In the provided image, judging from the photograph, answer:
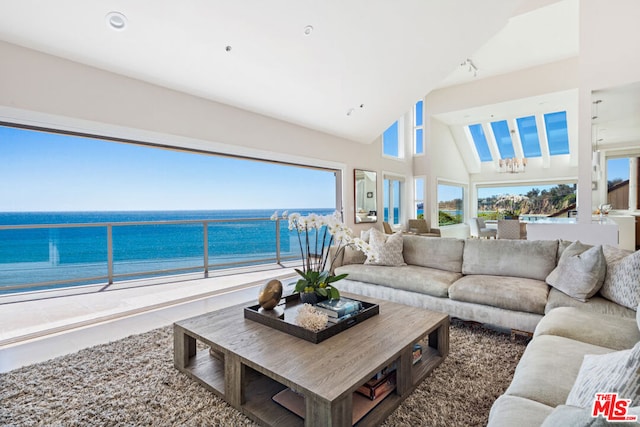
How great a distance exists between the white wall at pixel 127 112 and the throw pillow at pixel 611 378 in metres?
4.01

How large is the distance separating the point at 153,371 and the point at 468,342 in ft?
8.01

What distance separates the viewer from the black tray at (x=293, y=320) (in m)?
1.82

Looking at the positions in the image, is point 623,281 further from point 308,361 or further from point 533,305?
point 308,361

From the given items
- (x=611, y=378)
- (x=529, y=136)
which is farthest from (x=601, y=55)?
(x=611, y=378)

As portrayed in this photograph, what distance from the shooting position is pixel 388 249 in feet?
12.3

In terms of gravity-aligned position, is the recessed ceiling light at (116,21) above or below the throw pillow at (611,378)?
above

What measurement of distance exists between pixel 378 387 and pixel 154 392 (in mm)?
1374

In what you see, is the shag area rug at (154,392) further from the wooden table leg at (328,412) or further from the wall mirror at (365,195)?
the wall mirror at (365,195)

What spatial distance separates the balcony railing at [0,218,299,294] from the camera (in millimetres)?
4148

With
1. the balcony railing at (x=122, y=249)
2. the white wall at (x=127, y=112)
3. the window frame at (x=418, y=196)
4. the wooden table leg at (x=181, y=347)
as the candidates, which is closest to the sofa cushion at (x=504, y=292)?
the wooden table leg at (x=181, y=347)

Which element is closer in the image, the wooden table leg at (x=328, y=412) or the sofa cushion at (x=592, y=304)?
the wooden table leg at (x=328, y=412)

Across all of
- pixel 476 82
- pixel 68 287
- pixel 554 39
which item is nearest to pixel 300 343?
pixel 68 287

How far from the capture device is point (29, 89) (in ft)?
9.14

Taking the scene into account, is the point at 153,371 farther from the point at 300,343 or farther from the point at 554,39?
the point at 554,39
